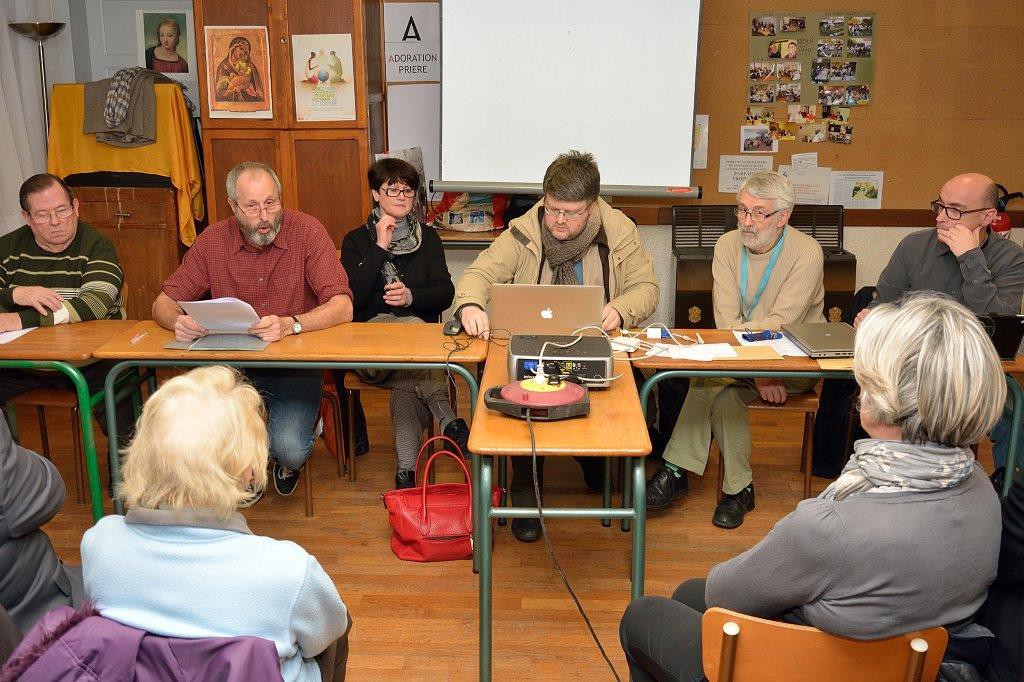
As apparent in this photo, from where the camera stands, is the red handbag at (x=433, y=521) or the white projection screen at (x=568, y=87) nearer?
the red handbag at (x=433, y=521)

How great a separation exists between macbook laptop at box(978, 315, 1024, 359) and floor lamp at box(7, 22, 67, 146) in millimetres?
4420

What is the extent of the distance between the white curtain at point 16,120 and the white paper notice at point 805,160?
389 cm

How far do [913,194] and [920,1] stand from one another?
95cm

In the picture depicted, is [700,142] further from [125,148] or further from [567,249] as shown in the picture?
[125,148]

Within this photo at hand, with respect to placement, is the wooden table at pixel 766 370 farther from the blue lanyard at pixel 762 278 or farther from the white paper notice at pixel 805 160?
the white paper notice at pixel 805 160

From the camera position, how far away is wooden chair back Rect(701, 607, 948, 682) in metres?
1.44

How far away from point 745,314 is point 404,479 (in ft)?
4.51

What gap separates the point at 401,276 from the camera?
374 centimetres

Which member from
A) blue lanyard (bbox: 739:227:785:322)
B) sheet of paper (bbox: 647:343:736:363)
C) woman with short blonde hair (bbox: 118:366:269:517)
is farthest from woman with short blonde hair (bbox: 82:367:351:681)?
blue lanyard (bbox: 739:227:785:322)

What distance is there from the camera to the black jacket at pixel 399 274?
3658 mm

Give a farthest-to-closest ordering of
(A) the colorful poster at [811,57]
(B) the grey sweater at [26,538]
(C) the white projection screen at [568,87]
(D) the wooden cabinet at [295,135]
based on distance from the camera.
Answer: (A) the colorful poster at [811,57], (C) the white projection screen at [568,87], (D) the wooden cabinet at [295,135], (B) the grey sweater at [26,538]

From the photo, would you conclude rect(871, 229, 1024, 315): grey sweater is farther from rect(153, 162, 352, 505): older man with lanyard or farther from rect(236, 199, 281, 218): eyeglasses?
rect(236, 199, 281, 218): eyeglasses

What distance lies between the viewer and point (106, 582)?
1433mm

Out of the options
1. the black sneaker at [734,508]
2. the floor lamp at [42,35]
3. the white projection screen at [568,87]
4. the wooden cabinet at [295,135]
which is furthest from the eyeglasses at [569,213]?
the floor lamp at [42,35]
